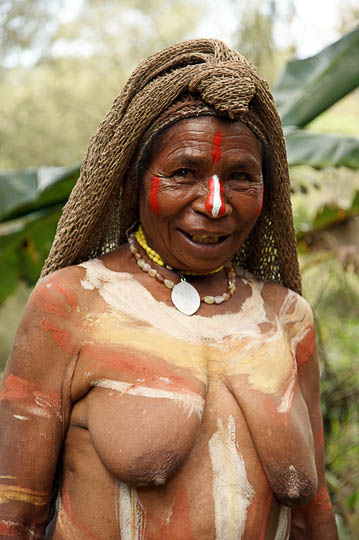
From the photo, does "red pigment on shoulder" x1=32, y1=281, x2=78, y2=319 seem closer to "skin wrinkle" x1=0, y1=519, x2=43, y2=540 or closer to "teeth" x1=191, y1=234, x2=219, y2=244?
"teeth" x1=191, y1=234, x2=219, y2=244

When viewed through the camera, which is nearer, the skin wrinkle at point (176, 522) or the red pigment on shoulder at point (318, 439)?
the skin wrinkle at point (176, 522)

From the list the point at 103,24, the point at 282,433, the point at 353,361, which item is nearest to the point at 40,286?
the point at 282,433

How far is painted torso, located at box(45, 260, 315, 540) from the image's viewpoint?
1.68 metres

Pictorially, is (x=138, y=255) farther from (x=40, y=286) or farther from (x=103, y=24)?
(x=103, y=24)

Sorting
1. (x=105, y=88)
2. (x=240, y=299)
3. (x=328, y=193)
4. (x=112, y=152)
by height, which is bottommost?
(x=328, y=193)

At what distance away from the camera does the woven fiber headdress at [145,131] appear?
182cm

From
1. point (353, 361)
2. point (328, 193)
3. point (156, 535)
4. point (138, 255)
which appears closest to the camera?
point (156, 535)

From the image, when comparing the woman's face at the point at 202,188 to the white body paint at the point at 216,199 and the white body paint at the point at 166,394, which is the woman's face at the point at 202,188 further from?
the white body paint at the point at 166,394

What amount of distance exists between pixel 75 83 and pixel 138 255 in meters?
8.05

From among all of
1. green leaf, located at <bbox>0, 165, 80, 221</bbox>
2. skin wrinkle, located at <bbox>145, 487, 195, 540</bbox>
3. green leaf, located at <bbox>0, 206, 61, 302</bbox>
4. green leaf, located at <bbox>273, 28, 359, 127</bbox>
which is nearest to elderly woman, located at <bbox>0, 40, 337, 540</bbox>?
skin wrinkle, located at <bbox>145, 487, 195, 540</bbox>

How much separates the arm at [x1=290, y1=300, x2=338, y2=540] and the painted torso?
0.50 ft

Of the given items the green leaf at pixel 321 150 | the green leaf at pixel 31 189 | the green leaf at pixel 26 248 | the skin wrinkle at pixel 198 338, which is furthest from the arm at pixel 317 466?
the green leaf at pixel 26 248

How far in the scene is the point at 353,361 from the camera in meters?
5.88

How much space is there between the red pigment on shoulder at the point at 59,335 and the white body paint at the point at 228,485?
445mm
